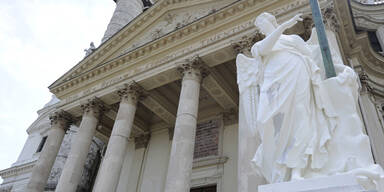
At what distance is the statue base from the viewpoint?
6.88 feet

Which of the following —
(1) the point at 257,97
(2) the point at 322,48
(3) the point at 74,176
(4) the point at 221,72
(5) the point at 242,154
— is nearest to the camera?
(2) the point at 322,48

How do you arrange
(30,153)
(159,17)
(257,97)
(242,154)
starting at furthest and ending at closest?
(30,153) < (159,17) < (242,154) < (257,97)

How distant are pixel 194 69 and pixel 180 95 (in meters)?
1.15

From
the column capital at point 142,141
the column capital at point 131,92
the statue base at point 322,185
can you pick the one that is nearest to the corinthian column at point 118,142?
the column capital at point 131,92

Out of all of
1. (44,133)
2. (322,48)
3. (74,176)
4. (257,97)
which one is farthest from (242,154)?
(44,133)

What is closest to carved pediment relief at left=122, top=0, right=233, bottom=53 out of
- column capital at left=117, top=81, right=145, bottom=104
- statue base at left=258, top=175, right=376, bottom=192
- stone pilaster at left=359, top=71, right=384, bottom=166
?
column capital at left=117, top=81, right=145, bottom=104

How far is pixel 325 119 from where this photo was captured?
2.76m

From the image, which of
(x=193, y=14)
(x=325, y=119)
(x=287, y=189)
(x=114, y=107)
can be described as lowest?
(x=287, y=189)

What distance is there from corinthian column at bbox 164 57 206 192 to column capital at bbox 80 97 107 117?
15.9 feet

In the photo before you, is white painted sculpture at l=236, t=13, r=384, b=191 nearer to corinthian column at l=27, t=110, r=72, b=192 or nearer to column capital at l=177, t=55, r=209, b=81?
column capital at l=177, t=55, r=209, b=81

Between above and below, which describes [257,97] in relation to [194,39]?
below

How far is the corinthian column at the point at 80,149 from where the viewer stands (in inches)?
456

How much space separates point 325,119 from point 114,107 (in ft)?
42.8

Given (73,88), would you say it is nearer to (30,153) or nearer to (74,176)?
(74,176)
